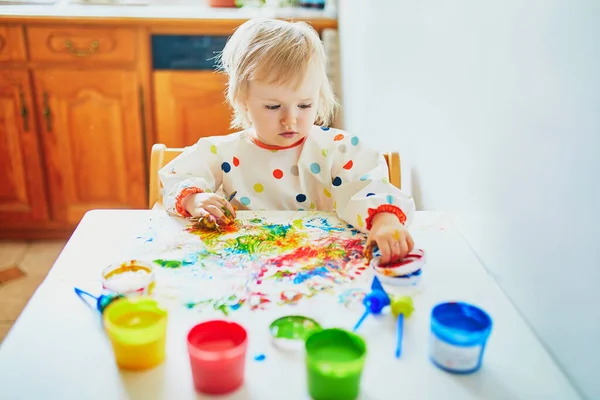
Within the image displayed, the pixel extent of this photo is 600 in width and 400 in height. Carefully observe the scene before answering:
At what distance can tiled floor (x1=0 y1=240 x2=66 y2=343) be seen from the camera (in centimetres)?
191

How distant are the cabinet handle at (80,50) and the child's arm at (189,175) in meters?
1.30

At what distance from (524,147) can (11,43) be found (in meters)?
2.16

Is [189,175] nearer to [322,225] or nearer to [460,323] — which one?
[322,225]

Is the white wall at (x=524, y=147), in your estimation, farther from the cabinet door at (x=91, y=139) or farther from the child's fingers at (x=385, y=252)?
the cabinet door at (x=91, y=139)

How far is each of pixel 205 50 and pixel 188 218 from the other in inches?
58.1

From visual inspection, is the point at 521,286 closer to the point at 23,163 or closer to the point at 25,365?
the point at 25,365

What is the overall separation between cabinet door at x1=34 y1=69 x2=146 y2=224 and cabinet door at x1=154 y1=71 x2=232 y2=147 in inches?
3.8

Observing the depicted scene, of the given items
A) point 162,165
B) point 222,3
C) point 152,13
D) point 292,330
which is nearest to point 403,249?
point 292,330

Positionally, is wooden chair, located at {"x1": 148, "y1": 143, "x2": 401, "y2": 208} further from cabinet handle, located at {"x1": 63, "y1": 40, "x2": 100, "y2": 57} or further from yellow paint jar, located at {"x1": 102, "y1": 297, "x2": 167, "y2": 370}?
cabinet handle, located at {"x1": 63, "y1": 40, "x2": 100, "y2": 57}

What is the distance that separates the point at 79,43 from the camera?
2.25m

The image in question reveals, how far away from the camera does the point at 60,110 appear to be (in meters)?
2.32

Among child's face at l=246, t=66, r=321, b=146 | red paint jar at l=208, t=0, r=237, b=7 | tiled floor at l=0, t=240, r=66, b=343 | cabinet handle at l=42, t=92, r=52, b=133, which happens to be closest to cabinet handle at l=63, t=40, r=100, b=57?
cabinet handle at l=42, t=92, r=52, b=133

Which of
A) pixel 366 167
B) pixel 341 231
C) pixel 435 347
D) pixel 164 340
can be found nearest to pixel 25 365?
pixel 164 340

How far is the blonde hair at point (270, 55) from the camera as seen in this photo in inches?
42.8
